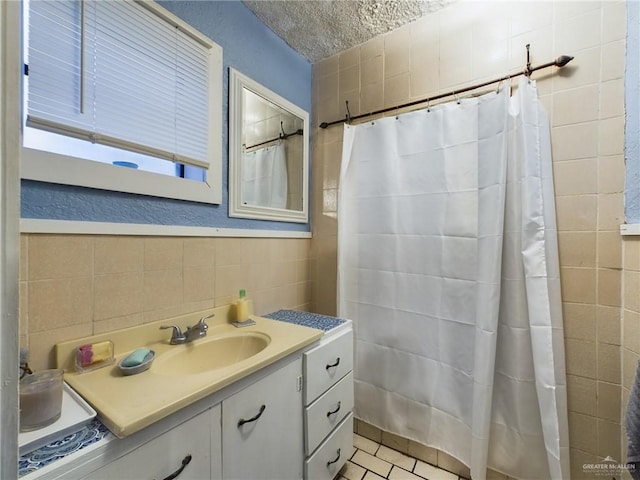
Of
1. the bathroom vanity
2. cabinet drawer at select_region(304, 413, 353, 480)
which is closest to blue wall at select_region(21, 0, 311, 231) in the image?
the bathroom vanity

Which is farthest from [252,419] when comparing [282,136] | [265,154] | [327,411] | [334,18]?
[334,18]

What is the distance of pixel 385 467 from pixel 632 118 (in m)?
1.90

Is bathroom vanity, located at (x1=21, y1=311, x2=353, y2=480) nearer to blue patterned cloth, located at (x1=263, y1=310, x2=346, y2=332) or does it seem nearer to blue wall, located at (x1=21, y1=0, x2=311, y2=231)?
blue patterned cloth, located at (x1=263, y1=310, x2=346, y2=332)

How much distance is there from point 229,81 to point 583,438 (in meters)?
2.25

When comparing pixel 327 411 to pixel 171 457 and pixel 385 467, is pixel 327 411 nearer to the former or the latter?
pixel 385 467

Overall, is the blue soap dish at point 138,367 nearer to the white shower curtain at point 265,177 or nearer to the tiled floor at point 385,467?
the white shower curtain at point 265,177

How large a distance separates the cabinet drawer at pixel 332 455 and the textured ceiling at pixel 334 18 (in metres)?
2.10

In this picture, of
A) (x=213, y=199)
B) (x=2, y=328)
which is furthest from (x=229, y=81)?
(x=2, y=328)

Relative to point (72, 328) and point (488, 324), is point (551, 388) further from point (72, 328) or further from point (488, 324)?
point (72, 328)

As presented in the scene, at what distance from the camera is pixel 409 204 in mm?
1493

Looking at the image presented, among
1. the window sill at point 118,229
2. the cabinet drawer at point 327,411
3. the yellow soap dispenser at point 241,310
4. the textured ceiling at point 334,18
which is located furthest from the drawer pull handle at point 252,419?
the textured ceiling at point 334,18

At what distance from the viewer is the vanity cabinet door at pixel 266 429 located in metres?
0.84

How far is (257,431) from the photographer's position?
916mm

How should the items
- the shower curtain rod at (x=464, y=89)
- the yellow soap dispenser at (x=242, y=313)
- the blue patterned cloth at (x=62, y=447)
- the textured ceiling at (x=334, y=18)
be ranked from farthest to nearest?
the textured ceiling at (x=334, y=18) < the yellow soap dispenser at (x=242, y=313) < the shower curtain rod at (x=464, y=89) < the blue patterned cloth at (x=62, y=447)
